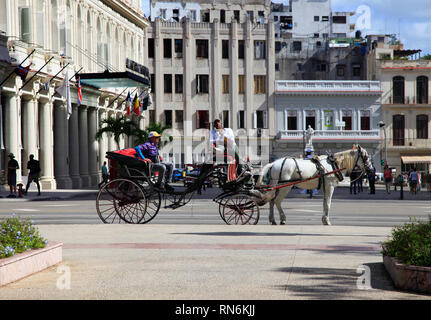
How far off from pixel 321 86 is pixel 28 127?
4244cm

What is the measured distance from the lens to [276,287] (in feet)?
28.7

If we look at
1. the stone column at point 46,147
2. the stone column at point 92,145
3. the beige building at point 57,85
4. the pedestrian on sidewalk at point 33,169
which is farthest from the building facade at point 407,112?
the pedestrian on sidewalk at point 33,169

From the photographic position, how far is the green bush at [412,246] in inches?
336

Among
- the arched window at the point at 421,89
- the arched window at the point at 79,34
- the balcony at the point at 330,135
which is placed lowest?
the balcony at the point at 330,135

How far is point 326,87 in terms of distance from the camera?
77.9 meters

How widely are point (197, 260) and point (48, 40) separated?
113 ft

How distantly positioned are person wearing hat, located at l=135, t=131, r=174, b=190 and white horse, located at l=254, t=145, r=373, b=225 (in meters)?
2.08

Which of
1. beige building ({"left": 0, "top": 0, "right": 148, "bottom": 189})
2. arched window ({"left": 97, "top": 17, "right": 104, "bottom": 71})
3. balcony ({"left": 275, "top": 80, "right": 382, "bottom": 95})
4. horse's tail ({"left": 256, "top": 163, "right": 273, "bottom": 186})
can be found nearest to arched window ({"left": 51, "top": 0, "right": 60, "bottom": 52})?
beige building ({"left": 0, "top": 0, "right": 148, "bottom": 189})

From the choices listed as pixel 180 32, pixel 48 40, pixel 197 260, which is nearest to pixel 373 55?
pixel 180 32

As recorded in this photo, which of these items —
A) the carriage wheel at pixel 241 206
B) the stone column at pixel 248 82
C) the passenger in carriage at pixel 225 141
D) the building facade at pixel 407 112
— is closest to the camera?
the passenger in carriage at pixel 225 141

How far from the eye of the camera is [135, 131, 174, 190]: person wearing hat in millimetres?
17625

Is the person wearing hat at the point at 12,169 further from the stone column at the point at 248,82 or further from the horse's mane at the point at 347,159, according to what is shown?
the stone column at the point at 248,82

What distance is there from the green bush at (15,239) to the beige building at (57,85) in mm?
27661

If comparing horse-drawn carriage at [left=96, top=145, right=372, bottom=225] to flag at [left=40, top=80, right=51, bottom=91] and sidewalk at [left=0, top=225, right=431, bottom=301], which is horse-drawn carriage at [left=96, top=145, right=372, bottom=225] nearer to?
sidewalk at [left=0, top=225, right=431, bottom=301]
